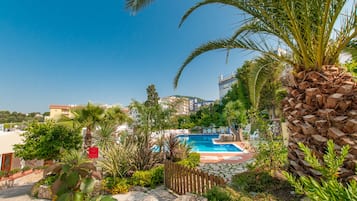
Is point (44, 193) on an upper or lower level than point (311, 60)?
lower

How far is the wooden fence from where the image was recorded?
423cm

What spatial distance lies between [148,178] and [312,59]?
19.2 feet

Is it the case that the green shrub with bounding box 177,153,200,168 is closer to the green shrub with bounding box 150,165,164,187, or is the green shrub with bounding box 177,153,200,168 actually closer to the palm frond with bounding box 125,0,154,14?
the green shrub with bounding box 150,165,164,187

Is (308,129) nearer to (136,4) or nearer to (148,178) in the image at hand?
(136,4)

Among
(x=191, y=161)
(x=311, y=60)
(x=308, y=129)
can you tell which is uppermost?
(x=311, y=60)

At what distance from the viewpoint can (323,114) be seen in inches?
123

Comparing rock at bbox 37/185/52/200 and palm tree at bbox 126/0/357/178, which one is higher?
palm tree at bbox 126/0/357/178

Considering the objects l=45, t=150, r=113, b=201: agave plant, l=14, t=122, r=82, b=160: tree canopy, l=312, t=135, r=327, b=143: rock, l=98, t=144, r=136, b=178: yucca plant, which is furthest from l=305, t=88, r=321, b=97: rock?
l=14, t=122, r=82, b=160: tree canopy

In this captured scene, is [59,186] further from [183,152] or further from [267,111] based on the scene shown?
[267,111]

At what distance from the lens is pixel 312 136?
322 cm

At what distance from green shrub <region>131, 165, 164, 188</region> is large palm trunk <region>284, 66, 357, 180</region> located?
433cm

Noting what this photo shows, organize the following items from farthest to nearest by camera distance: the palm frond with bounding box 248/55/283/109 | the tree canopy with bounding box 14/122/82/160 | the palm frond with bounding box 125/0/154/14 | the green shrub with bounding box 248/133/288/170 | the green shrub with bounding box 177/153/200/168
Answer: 1. the green shrub with bounding box 177/153/200/168
2. the tree canopy with bounding box 14/122/82/160
3. the palm frond with bounding box 248/55/283/109
4. the green shrub with bounding box 248/133/288/170
5. the palm frond with bounding box 125/0/154/14

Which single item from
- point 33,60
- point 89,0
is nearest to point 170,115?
point 89,0

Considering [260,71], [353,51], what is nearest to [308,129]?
[260,71]
